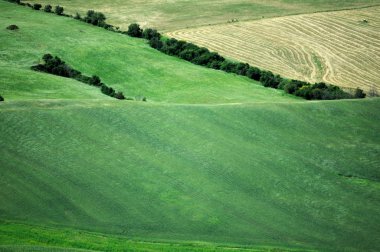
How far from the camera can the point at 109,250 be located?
35812 mm

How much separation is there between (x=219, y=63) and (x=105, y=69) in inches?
613

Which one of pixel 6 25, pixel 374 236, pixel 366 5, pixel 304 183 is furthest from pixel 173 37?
pixel 374 236

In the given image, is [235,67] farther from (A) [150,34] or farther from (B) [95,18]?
(B) [95,18]

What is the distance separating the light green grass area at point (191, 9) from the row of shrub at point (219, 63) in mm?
5091

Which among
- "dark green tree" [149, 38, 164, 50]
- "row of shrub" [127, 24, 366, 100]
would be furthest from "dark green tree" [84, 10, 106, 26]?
"dark green tree" [149, 38, 164, 50]

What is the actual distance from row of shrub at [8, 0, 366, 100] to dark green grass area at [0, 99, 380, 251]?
13.9 metres

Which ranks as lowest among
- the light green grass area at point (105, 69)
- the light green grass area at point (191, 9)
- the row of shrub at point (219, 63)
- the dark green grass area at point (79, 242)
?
the dark green grass area at point (79, 242)

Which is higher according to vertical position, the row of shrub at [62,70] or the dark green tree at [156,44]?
the dark green tree at [156,44]

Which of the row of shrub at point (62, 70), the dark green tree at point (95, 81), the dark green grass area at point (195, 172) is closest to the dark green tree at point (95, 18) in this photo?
the row of shrub at point (62, 70)

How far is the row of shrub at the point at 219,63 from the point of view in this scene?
7144 cm

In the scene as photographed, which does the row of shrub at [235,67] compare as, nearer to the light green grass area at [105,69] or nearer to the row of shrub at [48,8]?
the light green grass area at [105,69]

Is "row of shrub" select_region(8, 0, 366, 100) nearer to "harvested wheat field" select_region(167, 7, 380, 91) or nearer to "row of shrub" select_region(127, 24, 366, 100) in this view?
"row of shrub" select_region(127, 24, 366, 100)

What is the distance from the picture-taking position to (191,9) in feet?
357

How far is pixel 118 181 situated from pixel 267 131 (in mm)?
16339
